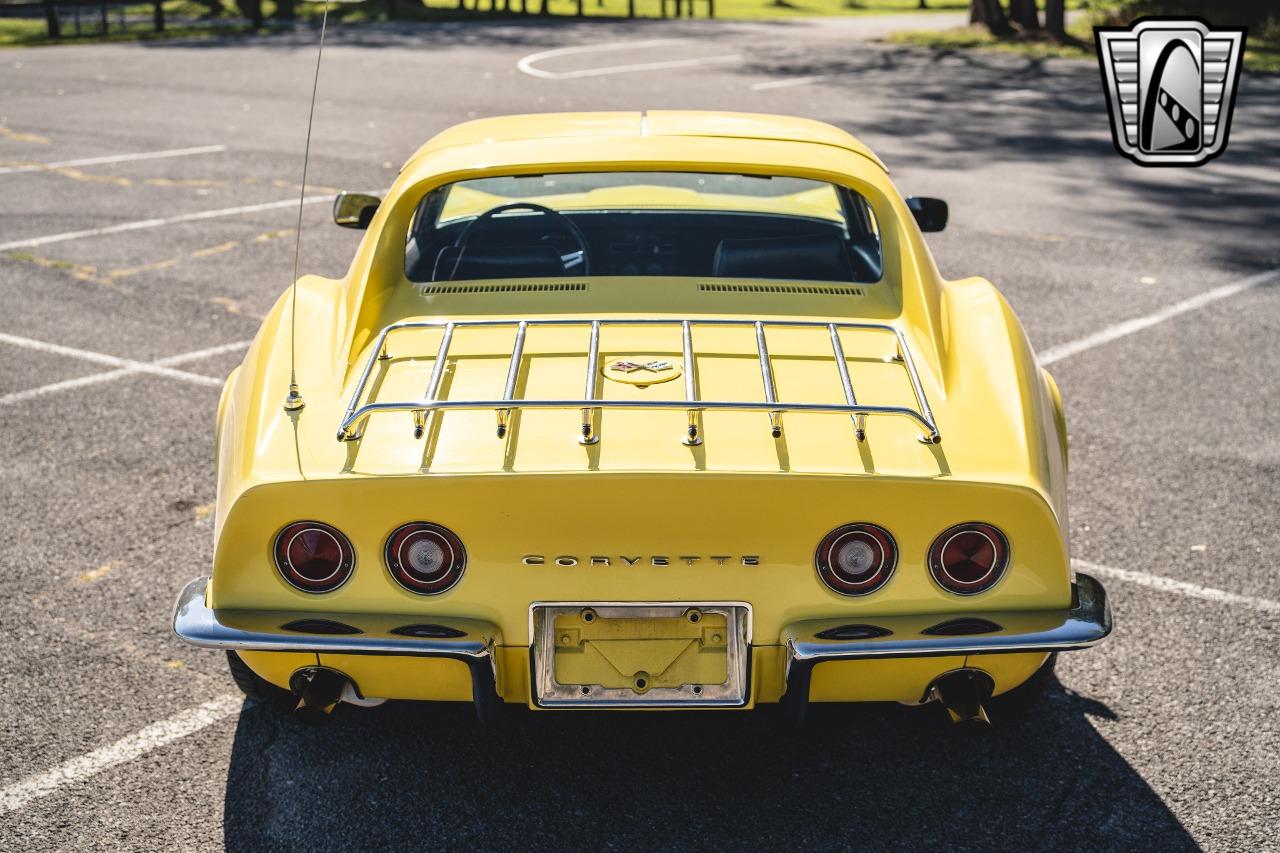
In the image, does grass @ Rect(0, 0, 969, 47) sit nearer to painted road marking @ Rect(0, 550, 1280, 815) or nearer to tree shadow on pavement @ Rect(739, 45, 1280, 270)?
tree shadow on pavement @ Rect(739, 45, 1280, 270)

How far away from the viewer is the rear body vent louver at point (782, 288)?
377 cm

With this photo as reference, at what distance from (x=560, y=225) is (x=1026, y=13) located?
19986mm

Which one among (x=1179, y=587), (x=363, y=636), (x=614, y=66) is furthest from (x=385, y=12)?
(x=363, y=636)

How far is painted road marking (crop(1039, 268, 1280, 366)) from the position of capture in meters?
6.75

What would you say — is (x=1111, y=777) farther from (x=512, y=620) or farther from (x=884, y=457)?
(x=512, y=620)

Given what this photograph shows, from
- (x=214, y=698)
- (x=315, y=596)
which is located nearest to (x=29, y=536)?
(x=214, y=698)

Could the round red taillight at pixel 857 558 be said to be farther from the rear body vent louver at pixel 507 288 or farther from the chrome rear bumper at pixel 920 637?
the rear body vent louver at pixel 507 288

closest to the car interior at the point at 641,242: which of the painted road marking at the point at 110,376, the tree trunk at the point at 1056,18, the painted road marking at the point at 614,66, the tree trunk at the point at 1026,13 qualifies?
the painted road marking at the point at 110,376

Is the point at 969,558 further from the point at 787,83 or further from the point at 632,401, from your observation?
the point at 787,83

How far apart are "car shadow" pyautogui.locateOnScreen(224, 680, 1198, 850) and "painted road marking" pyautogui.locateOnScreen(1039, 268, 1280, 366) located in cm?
346

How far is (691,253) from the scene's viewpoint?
4355 millimetres

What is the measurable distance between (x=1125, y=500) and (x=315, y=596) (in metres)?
3.29

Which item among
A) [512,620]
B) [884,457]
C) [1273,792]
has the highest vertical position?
[884,457]

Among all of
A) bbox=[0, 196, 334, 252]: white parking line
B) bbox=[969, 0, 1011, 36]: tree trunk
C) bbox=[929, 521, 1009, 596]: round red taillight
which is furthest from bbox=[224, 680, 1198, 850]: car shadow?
bbox=[969, 0, 1011, 36]: tree trunk
